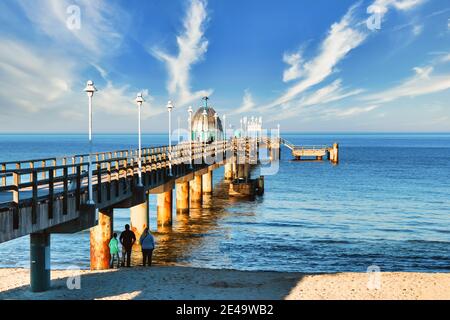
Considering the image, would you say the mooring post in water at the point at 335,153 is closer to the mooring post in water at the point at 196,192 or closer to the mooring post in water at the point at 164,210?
the mooring post in water at the point at 196,192

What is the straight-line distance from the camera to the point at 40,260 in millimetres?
16844

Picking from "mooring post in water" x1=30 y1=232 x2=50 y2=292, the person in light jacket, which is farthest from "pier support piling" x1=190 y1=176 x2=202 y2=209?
"mooring post in water" x1=30 y1=232 x2=50 y2=292

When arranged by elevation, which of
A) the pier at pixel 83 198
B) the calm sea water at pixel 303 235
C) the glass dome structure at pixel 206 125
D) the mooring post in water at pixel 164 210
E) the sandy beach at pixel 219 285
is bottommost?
the calm sea water at pixel 303 235

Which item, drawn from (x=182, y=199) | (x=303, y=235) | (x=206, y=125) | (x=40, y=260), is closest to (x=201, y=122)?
(x=206, y=125)

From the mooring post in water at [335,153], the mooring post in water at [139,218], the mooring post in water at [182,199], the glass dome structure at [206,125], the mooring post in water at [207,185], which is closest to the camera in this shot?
the mooring post in water at [139,218]

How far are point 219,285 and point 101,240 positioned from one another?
5.55 meters

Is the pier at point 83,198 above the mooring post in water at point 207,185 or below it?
above

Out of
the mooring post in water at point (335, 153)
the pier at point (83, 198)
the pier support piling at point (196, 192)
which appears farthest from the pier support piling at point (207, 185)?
the mooring post in water at point (335, 153)

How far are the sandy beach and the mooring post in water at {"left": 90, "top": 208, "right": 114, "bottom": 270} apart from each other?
1019 millimetres

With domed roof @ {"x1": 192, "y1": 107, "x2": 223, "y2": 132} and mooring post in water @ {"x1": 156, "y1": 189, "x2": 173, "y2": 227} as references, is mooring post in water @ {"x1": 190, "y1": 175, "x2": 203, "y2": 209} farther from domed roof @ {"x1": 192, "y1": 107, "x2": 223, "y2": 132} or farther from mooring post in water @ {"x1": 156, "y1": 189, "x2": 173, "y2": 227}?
domed roof @ {"x1": 192, "y1": 107, "x2": 223, "y2": 132}

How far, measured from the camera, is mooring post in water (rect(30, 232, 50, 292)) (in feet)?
54.4

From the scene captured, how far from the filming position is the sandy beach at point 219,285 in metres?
17.9

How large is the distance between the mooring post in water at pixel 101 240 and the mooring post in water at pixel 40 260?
4.73 metres

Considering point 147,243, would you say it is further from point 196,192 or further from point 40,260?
point 196,192
